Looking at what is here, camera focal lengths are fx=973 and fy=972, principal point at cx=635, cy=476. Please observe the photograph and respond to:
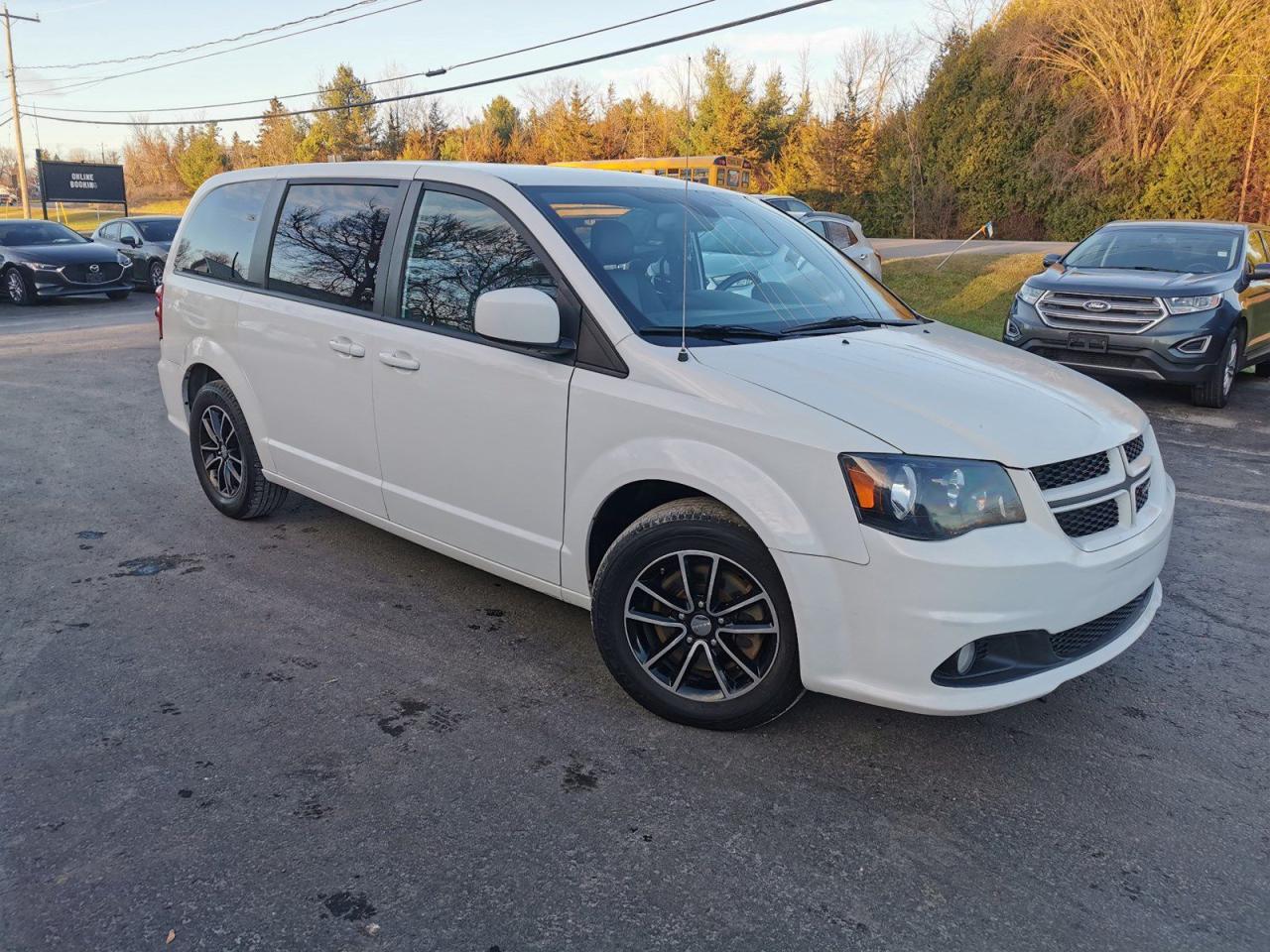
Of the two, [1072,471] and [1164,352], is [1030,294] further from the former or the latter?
[1072,471]

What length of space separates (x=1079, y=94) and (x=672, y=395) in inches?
1323

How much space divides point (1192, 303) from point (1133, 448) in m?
6.23

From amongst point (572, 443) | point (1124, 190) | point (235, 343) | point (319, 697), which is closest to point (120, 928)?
point (319, 697)

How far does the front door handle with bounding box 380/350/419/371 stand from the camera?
3.96 m

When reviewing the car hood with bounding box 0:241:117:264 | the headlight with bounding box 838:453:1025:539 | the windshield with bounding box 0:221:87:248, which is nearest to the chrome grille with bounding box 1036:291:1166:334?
the headlight with bounding box 838:453:1025:539

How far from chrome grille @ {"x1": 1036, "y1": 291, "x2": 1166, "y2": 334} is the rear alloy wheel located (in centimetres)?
1658

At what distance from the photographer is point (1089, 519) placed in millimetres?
3057

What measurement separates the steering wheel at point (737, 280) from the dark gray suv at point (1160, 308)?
6.01 metres

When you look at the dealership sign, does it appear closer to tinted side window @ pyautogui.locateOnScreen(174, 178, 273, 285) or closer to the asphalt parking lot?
tinted side window @ pyautogui.locateOnScreen(174, 178, 273, 285)

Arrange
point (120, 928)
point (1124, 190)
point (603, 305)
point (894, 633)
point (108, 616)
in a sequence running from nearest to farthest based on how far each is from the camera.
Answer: point (120, 928) < point (894, 633) < point (603, 305) < point (108, 616) < point (1124, 190)

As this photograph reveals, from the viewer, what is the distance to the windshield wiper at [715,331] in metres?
3.40

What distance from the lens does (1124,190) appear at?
100 ft

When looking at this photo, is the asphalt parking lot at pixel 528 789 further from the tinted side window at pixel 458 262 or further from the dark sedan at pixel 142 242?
the dark sedan at pixel 142 242

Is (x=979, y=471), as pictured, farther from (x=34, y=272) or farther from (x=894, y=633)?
(x=34, y=272)
